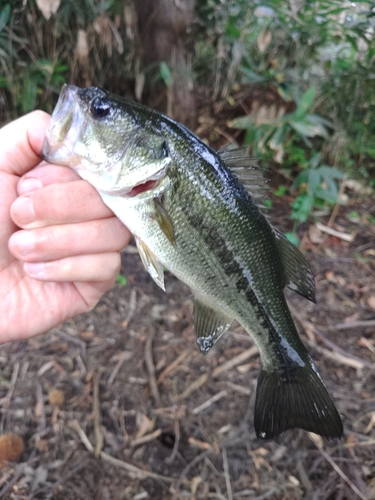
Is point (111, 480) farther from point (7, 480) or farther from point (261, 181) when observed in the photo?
point (261, 181)

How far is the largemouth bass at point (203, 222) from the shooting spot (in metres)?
1.29

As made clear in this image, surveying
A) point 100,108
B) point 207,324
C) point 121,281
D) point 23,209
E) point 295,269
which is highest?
point 100,108

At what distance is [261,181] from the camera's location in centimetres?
140

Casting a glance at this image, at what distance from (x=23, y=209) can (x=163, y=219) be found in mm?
492

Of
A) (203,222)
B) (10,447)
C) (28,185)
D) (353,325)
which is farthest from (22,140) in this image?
(353,325)

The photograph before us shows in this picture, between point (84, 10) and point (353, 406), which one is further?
point (84, 10)

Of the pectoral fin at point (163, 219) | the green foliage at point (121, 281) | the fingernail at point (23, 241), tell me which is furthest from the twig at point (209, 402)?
the fingernail at point (23, 241)

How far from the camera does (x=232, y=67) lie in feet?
11.6

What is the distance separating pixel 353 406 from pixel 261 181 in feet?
5.58

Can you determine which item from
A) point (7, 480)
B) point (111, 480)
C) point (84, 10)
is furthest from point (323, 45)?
point (7, 480)

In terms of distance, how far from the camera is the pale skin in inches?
49.8

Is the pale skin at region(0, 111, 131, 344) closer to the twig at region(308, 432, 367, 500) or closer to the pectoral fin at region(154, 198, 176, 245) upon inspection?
the pectoral fin at region(154, 198, 176, 245)

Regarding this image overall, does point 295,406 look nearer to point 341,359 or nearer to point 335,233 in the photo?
point 341,359

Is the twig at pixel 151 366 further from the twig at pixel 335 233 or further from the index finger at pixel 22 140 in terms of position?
the twig at pixel 335 233
